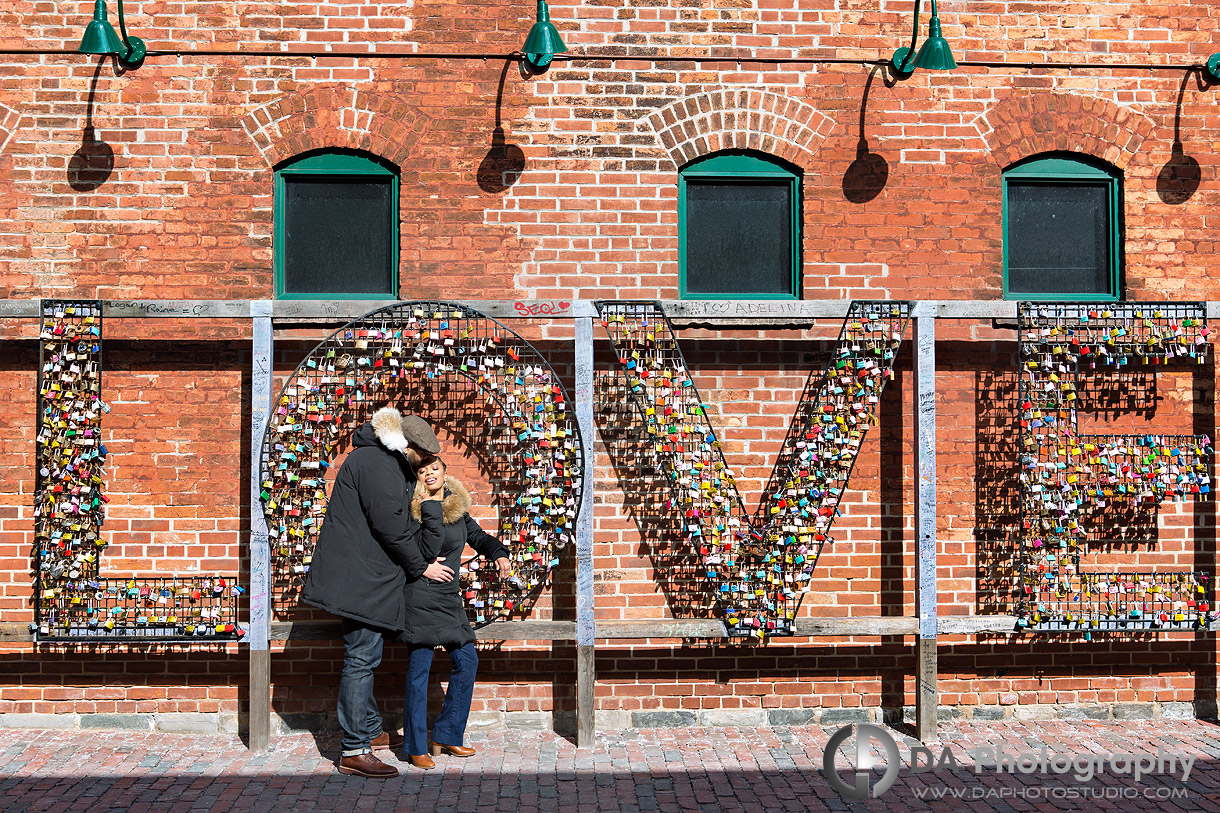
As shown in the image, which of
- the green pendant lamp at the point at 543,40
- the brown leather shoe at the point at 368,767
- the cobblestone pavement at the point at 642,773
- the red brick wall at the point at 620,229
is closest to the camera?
the cobblestone pavement at the point at 642,773

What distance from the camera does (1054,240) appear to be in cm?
651

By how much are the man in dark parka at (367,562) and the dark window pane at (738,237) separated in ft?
7.51

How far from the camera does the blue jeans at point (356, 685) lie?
206 inches

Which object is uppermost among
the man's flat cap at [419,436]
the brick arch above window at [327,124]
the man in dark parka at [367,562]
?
the brick arch above window at [327,124]

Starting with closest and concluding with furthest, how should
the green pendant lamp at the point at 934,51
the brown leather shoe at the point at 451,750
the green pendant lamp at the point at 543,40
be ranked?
the brown leather shoe at the point at 451,750 → the green pendant lamp at the point at 543,40 → the green pendant lamp at the point at 934,51

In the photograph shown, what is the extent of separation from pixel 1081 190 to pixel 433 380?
4.56m

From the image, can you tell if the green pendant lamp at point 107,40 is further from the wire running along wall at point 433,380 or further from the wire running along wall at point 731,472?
the wire running along wall at point 731,472

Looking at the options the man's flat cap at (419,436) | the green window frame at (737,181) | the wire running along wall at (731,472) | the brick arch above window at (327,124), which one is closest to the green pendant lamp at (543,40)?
the brick arch above window at (327,124)

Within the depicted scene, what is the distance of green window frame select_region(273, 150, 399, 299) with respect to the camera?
621 cm

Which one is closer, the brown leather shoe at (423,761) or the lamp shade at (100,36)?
the brown leather shoe at (423,761)

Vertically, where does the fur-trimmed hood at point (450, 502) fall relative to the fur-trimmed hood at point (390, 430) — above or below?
below

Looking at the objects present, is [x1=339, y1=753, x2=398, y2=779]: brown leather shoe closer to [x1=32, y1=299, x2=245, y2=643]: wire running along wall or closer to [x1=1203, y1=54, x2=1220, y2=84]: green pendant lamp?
[x1=32, y1=299, x2=245, y2=643]: wire running along wall

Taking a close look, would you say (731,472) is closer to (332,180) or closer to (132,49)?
(332,180)

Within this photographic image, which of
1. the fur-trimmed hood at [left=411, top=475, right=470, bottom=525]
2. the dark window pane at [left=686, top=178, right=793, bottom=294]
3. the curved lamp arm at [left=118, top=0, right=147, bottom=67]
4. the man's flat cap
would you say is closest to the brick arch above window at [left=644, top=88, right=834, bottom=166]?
the dark window pane at [left=686, top=178, right=793, bottom=294]
